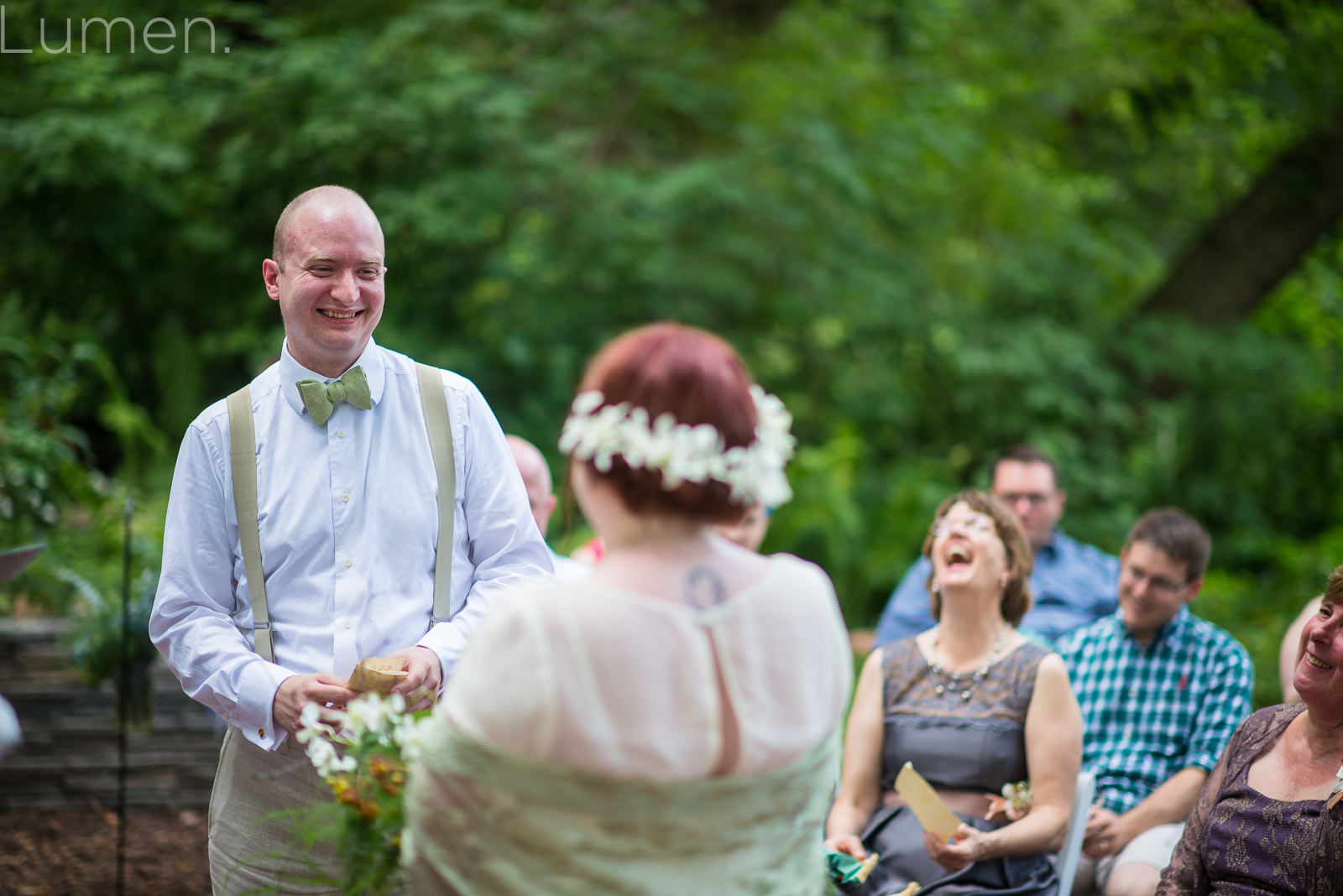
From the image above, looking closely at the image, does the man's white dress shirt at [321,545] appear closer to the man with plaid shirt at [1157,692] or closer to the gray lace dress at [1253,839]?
the gray lace dress at [1253,839]

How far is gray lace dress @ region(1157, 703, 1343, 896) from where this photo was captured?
7.82ft

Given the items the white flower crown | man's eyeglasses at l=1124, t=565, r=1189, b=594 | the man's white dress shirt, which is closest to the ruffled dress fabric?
the white flower crown

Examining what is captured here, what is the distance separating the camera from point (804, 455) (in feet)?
23.6

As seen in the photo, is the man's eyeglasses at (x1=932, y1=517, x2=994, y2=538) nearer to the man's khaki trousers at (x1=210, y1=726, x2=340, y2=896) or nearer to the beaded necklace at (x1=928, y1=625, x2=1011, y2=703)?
the beaded necklace at (x1=928, y1=625, x2=1011, y2=703)

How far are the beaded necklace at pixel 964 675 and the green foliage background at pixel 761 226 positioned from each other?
361 centimetres

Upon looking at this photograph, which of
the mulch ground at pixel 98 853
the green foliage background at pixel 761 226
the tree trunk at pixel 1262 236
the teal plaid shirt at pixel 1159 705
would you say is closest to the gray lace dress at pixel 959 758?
the teal plaid shirt at pixel 1159 705

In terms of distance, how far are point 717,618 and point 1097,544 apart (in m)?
6.41

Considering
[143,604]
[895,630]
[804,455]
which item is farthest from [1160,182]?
[143,604]

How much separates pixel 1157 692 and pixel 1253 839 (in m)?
1.12

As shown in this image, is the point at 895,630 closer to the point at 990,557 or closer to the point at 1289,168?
the point at 990,557

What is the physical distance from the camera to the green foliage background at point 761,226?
5.80m

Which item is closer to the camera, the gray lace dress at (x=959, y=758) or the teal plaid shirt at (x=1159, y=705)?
the gray lace dress at (x=959, y=758)

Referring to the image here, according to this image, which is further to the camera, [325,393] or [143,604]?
[143,604]

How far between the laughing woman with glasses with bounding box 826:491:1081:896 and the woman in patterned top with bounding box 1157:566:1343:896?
0.35m
